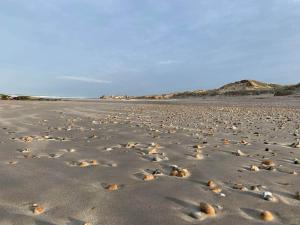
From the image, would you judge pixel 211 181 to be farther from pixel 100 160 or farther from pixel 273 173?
pixel 100 160

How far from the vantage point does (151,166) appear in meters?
4.98

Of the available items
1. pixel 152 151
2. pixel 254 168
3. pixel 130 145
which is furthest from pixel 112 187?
pixel 130 145

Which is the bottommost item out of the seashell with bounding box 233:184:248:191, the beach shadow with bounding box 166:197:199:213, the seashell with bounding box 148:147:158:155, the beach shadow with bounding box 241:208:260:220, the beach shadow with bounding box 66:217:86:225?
the beach shadow with bounding box 241:208:260:220

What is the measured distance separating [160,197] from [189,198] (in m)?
0.27

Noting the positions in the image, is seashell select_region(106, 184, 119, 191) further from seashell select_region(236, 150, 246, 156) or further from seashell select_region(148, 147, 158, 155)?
seashell select_region(236, 150, 246, 156)

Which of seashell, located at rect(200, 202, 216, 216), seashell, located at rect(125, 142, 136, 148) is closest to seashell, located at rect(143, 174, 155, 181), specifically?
seashell, located at rect(200, 202, 216, 216)

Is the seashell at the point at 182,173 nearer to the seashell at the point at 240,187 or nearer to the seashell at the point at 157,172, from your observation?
the seashell at the point at 157,172

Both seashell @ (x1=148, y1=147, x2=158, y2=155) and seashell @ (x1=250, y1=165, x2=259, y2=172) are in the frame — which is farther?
seashell @ (x1=148, y1=147, x2=158, y2=155)

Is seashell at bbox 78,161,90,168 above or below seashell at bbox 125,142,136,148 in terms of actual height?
above

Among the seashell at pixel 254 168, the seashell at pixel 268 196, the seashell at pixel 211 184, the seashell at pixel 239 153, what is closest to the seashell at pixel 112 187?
the seashell at pixel 211 184

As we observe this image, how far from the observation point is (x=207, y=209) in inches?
126

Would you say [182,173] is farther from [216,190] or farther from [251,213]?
[251,213]

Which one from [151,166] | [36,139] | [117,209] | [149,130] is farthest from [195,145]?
[117,209]

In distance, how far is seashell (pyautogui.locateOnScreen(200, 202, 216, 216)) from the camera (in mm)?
3189
